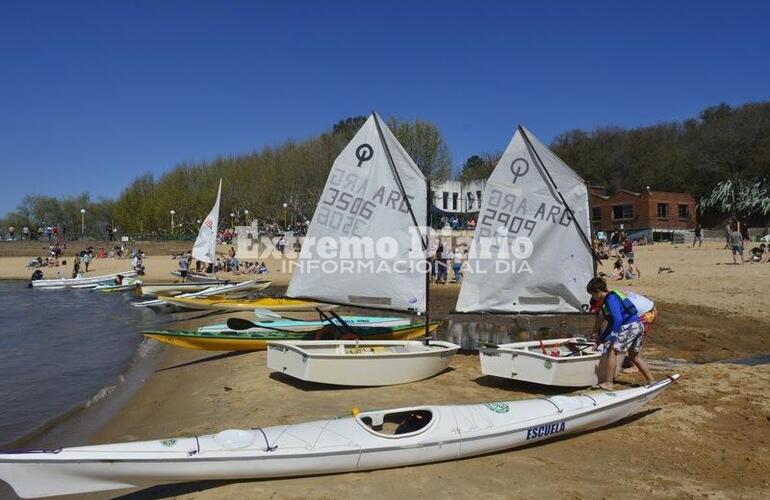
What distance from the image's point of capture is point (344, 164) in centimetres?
1154

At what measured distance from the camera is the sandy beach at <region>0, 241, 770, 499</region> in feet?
19.8

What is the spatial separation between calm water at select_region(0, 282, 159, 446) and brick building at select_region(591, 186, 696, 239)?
1672 inches

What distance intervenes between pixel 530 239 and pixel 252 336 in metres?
6.37

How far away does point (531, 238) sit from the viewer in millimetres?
11664

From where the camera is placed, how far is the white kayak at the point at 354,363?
962 centimetres

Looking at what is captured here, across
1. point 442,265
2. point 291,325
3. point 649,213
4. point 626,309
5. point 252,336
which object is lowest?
point 252,336

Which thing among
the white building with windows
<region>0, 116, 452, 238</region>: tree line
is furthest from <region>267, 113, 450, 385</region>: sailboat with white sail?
the white building with windows

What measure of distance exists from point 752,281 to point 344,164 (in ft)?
57.8

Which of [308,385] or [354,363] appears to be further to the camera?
[308,385]

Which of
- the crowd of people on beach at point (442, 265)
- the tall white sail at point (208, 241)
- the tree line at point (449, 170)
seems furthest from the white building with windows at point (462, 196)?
the tall white sail at point (208, 241)

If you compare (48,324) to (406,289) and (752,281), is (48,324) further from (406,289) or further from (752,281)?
(752,281)

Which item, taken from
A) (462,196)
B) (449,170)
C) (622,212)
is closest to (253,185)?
(449,170)

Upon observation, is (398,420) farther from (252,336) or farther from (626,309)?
(252,336)

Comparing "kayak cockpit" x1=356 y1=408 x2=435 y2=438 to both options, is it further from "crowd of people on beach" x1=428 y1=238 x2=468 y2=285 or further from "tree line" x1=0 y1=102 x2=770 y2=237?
"tree line" x1=0 y1=102 x2=770 y2=237
